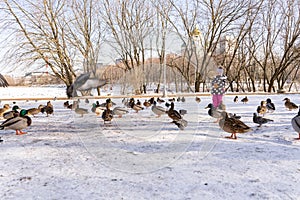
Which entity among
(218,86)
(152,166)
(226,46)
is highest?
(226,46)

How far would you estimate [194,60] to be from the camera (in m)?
2.00

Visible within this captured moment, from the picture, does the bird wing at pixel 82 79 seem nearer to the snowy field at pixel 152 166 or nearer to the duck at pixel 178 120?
the snowy field at pixel 152 166

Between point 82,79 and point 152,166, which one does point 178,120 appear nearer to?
point 152,166

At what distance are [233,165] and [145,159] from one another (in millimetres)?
971

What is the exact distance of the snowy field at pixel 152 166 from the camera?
1.70 meters

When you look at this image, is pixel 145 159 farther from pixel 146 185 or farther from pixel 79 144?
pixel 79 144

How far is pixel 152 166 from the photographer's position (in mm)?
2240

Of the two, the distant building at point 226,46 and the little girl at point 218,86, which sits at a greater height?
the distant building at point 226,46

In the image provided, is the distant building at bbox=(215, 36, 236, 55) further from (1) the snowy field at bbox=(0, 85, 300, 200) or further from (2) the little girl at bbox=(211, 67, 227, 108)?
(1) the snowy field at bbox=(0, 85, 300, 200)

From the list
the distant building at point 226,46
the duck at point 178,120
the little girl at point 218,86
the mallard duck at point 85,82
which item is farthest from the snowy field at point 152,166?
the distant building at point 226,46

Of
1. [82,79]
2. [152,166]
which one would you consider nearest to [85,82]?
[82,79]

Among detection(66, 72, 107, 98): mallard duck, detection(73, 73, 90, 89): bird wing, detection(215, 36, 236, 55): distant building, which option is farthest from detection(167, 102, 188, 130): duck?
detection(215, 36, 236, 55): distant building

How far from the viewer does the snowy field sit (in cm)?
170

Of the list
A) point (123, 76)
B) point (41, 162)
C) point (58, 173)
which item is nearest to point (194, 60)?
point (123, 76)
